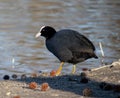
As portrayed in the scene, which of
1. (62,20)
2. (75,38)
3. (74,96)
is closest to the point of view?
(74,96)

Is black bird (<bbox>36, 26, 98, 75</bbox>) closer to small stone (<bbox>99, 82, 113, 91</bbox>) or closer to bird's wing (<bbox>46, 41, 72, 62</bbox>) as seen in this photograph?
bird's wing (<bbox>46, 41, 72, 62</bbox>)

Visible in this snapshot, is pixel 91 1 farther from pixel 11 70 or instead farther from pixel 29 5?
pixel 11 70

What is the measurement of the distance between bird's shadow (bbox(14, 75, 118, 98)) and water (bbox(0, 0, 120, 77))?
3.01 m

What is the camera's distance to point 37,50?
14.7 m

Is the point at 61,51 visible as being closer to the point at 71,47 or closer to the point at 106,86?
the point at 71,47

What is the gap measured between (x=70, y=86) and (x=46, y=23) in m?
10.4

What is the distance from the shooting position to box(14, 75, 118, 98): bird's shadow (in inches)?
308

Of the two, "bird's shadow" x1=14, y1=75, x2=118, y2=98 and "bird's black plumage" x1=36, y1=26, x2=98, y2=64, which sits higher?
"bird's black plumage" x1=36, y1=26, x2=98, y2=64

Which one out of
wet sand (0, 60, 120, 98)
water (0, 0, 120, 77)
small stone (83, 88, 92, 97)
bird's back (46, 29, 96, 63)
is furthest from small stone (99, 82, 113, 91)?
water (0, 0, 120, 77)

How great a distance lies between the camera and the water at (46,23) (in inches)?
523

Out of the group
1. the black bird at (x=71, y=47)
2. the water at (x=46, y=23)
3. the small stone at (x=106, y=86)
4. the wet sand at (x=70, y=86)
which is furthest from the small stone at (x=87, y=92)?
the water at (x=46, y=23)

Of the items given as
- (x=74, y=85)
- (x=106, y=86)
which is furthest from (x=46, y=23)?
(x=106, y=86)

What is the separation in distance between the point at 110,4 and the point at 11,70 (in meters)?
12.6

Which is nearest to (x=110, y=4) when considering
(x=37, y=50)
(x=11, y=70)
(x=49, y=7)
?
(x=49, y=7)
